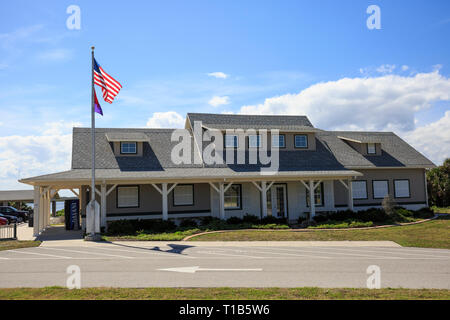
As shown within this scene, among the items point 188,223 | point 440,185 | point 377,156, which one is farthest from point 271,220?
point 440,185

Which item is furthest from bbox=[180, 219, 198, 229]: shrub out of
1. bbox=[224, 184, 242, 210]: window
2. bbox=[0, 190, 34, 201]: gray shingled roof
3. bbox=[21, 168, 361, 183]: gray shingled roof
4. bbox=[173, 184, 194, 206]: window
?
bbox=[0, 190, 34, 201]: gray shingled roof

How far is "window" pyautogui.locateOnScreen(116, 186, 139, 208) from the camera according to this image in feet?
73.4

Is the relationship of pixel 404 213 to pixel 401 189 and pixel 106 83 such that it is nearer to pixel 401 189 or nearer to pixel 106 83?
pixel 401 189

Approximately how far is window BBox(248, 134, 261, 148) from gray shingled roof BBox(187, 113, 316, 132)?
2.26 ft

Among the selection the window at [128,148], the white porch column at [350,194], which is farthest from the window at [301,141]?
the window at [128,148]

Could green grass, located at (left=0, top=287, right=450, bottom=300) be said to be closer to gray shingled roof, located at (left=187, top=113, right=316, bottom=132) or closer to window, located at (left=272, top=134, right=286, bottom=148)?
gray shingled roof, located at (left=187, top=113, right=316, bottom=132)

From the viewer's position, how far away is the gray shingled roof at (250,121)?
85.0ft

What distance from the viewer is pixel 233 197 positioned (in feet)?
Result: 78.6

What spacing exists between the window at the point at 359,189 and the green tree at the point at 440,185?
11163 mm

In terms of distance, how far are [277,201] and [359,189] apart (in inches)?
251
